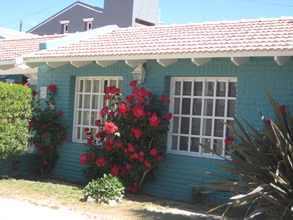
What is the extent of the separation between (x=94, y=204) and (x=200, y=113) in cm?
287

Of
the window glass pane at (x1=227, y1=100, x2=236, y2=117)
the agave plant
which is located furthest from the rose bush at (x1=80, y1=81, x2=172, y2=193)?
the agave plant

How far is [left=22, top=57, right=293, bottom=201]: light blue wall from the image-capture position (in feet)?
26.2

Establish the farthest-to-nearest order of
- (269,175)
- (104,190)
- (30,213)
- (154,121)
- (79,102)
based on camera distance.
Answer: (79,102) < (154,121) < (104,190) < (30,213) < (269,175)

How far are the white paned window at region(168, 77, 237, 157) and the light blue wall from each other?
236 mm

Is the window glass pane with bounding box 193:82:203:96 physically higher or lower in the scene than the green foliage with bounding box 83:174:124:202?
higher

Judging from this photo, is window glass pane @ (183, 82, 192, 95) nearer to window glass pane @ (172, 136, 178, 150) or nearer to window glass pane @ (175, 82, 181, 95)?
window glass pane @ (175, 82, 181, 95)

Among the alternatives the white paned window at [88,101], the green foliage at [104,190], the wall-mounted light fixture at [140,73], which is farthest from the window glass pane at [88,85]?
the green foliage at [104,190]

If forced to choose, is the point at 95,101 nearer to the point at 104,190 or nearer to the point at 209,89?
the point at 209,89

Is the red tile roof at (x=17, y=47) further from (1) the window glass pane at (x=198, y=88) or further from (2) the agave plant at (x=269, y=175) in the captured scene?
(2) the agave plant at (x=269, y=175)

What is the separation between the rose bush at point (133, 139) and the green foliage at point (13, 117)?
1583mm

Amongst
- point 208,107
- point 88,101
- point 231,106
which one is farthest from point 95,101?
point 231,106

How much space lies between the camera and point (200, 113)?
895 cm

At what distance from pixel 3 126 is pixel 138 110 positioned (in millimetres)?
3075

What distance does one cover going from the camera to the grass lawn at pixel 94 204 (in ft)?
23.5
